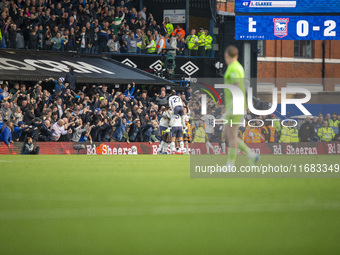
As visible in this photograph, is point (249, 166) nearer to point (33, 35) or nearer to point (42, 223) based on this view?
point (42, 223)

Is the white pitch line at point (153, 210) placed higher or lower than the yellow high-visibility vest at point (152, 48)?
lower

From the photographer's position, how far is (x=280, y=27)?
28.4 m

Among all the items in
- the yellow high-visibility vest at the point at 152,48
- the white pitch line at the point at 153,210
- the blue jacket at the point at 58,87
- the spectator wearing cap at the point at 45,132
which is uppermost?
the yellow high-visibility vest at the point at 152,48

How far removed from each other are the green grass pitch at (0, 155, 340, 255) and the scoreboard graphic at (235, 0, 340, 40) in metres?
16.2

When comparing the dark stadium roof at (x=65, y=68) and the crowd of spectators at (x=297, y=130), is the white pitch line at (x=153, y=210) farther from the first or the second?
the dark stadium roof at (x=65, y=68)

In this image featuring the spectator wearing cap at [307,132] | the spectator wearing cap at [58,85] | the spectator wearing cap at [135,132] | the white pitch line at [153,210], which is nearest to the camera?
the white pitch line at [153,210]

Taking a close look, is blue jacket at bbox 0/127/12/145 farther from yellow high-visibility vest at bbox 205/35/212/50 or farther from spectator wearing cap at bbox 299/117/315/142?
yellow high-visibility vest at bbox 205/35/212/50

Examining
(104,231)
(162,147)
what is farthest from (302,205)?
(162,147)

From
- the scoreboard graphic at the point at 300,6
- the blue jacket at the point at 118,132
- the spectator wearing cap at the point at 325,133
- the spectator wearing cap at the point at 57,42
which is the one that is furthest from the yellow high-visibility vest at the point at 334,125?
the spectator wearing cap at the point at 57,42

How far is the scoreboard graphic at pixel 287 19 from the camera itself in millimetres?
27812

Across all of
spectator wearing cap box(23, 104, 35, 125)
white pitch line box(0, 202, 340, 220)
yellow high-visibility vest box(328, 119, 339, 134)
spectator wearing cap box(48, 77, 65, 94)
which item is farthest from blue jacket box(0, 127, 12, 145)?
white pitch line box(0, 202, 340, 220)

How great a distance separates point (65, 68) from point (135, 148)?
5760 millimetres

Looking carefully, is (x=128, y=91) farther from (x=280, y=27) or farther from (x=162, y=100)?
(x=280, y=27)

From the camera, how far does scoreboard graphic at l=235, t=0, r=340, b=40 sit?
2781 centimetres
